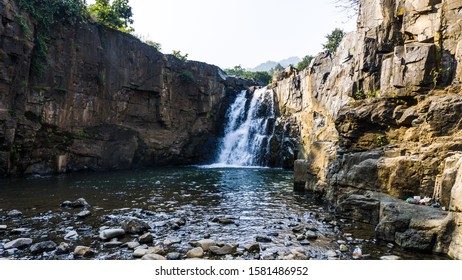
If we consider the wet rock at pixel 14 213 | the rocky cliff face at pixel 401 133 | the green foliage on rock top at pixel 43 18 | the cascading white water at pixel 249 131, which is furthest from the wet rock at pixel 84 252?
the cascading white water at pixel 249 131

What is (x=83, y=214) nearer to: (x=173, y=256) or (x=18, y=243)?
(x=18, y=243)

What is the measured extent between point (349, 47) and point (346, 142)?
10.5m

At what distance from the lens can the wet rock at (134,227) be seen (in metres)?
6.71

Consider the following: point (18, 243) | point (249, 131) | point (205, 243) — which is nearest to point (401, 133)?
point (205, 243)

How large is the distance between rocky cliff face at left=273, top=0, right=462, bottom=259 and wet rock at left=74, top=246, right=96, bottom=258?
6.01 m

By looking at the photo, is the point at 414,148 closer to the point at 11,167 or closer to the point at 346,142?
the point at 346,142

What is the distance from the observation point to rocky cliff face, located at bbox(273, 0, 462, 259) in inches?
233

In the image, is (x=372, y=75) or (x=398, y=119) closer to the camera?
(x=398, y=119)

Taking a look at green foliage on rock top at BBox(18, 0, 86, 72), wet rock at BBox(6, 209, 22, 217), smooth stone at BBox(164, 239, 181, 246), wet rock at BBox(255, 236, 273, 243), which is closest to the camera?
smooth stone at BBox(164, 239, 181, 246)

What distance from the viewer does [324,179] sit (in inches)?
427

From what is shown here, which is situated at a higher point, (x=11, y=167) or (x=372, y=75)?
(x=372, y=75)

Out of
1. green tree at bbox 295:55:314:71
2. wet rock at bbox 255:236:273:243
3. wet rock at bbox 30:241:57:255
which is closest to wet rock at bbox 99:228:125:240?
wet rock at bbox 30:241:57:255

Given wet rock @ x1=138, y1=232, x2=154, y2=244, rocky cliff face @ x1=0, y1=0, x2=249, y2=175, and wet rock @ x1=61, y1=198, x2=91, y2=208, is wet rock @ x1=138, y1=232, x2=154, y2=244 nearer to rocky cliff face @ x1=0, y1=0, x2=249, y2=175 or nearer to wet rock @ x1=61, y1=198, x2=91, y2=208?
wet rock @ x1=61, y1=198, x2=91, y2=208
